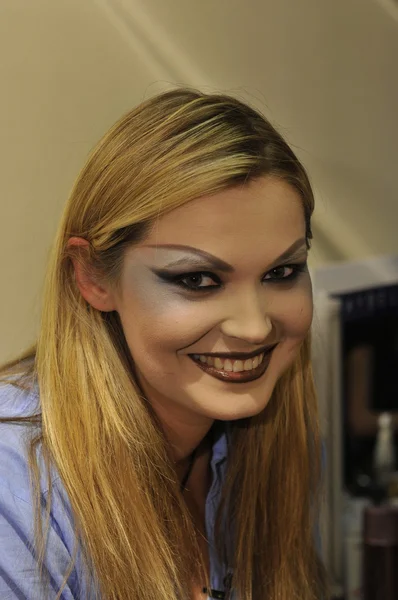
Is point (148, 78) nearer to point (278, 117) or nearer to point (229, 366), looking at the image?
point (278, 117)

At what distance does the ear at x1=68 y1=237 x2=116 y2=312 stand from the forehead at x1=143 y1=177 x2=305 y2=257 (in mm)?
98

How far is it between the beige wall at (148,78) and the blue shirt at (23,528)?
0.70 feet

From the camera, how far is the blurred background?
3.72 ft

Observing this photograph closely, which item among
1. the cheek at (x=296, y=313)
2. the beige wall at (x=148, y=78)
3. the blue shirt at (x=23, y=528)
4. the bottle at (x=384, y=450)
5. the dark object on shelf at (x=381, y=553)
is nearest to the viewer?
the blue shirt at (x=23, y=528)

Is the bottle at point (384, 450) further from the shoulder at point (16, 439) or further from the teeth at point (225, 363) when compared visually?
the shoulder at point (16, 439)

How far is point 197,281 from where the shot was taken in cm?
97

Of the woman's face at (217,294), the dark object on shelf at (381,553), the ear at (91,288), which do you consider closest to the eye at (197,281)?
the woman's face at (217,294)

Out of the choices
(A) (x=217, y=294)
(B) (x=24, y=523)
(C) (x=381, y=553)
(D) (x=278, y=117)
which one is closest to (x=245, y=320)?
(A) (x=217, y=294)

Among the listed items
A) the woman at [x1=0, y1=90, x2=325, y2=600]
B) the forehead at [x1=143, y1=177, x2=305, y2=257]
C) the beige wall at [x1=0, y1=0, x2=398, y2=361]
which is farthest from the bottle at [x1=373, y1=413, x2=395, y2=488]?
the forehead at [x1=143, y1=177, x2=305, y2=257]

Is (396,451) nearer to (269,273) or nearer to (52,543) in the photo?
(269,273)

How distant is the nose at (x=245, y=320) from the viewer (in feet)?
3.17

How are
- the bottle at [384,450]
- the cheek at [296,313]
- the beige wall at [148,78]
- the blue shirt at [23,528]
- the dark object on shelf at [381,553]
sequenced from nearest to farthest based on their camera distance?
the blue shirt at [23,528], the cheek at [296,313], the beige wall at [148,78], the dark object on shelf at [381,553], the bottle at [384,450]

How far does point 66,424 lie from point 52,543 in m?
0.13

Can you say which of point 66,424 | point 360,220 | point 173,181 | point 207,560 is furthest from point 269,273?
point 360,220
